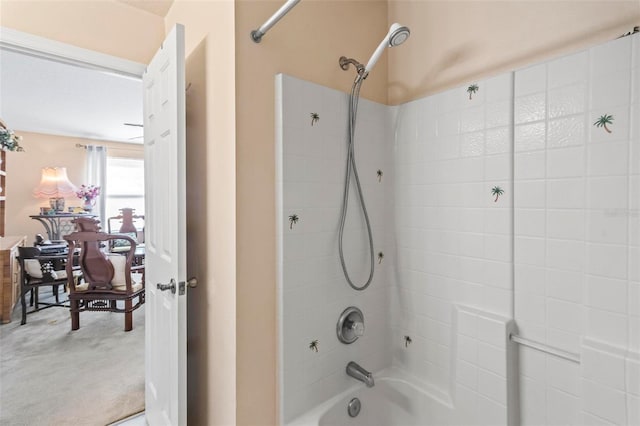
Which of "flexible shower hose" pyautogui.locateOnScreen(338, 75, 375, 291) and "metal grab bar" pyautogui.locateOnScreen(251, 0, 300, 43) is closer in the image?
"metal grab bar" pyautogui.locateOnScreen(251, 0, 300, 43)

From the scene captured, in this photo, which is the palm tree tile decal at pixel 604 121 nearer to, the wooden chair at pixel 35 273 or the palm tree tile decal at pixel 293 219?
the palm tree tile decal at pixel 293 219

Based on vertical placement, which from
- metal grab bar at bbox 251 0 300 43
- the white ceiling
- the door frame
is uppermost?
the white ceiling

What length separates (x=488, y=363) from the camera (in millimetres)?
1298

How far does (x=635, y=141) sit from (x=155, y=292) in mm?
2087

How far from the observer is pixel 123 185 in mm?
6301

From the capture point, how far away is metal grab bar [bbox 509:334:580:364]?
3.66 ft

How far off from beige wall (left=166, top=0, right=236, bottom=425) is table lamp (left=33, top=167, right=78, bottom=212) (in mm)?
4987

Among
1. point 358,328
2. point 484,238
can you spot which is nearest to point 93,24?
point 358,328

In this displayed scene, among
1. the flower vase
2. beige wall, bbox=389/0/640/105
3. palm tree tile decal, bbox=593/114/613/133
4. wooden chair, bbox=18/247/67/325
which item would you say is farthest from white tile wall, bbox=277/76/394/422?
the flower vase

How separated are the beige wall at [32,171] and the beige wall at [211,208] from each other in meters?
5.37

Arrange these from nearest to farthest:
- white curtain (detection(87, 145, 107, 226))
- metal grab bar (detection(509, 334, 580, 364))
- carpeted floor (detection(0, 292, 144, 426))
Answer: metal grab bar (detection(509, 334, 580, 364)), carpeted floor (detection(0, 292, 144, 426)), white curtain (detection(87, 145, 107, 226))

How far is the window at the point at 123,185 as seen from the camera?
6117mm

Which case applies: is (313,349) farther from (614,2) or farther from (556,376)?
(614,2)

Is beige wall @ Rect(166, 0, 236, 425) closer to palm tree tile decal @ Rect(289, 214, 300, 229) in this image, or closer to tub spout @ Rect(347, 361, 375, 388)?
palm tree tile decal @ Rect(289, 214, 300, 229)
